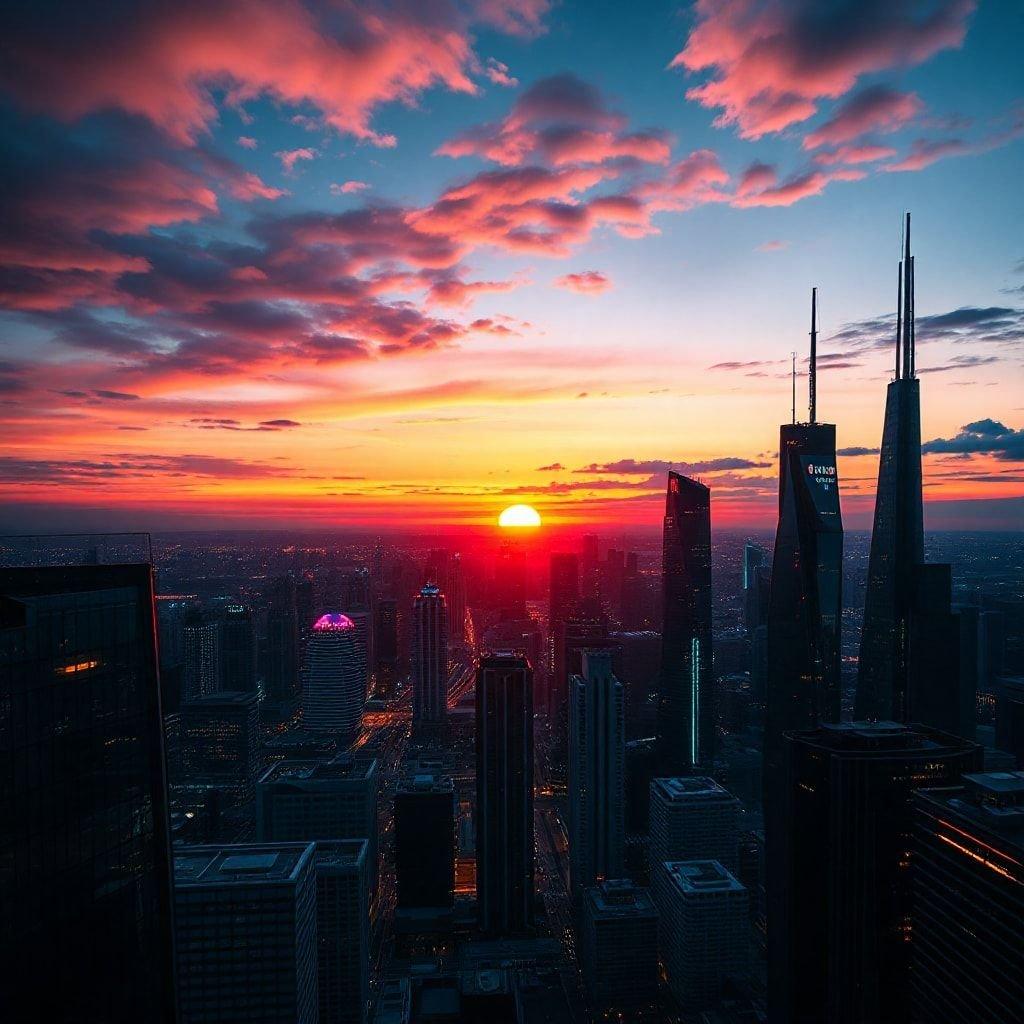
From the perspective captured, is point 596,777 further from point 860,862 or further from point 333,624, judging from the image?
point 333,624

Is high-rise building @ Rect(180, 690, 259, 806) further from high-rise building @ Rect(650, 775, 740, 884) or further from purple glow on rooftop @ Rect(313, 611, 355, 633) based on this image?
high-rise building @ Rect(650, 775, 740, 884)

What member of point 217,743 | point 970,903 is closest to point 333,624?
point 217,743

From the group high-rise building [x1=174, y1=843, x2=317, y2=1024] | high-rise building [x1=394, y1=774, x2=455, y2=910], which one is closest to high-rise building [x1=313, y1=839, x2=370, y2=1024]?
high-rise building [x1=174, y1=843, x2=317, y2=1024]

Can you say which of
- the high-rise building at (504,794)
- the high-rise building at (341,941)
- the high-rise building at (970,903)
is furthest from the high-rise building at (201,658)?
the high-rise building at (970,903)

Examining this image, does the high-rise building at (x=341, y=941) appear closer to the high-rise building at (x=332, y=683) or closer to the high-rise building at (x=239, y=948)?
the high-rise building at (x=239, y=948)

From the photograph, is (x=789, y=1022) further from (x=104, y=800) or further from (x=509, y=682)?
(x=104, y=800)

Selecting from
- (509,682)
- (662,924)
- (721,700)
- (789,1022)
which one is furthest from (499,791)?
(721,700)
